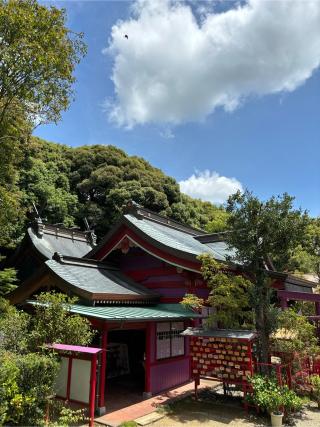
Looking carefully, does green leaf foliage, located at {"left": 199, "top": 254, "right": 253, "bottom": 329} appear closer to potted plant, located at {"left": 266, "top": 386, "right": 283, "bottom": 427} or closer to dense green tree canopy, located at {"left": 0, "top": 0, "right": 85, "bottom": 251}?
potted plant, located at {"left": 266, "top": 386, "right": 283, "bottom": 427}

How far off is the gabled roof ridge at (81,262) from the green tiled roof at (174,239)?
2.09 meters

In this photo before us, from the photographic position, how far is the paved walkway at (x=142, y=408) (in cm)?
845

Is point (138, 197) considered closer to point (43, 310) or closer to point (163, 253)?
point (163, 253)

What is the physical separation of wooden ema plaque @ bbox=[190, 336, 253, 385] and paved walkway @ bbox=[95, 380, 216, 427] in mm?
1278

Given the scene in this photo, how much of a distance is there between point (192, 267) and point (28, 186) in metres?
26.4

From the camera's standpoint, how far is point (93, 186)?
132 feet

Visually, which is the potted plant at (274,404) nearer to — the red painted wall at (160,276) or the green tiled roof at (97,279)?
the red painted wall at (160,276)

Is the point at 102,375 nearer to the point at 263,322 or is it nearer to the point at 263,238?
the point at 263,322

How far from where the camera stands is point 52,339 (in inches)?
326

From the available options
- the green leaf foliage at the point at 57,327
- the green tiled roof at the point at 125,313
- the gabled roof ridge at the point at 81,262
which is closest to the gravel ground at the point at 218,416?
the green tiled roof at the point at 125,313

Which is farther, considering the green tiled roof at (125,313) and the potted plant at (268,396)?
the green tiled roof at (125,313)

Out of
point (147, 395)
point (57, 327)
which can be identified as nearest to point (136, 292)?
point (147, 395)

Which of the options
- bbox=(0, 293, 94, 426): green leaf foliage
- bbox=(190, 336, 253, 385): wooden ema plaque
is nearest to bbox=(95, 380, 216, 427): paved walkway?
bbox=(0, 293, 94, 426): green leaf foliage

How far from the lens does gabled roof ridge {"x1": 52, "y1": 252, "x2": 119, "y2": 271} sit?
38.3 feet
